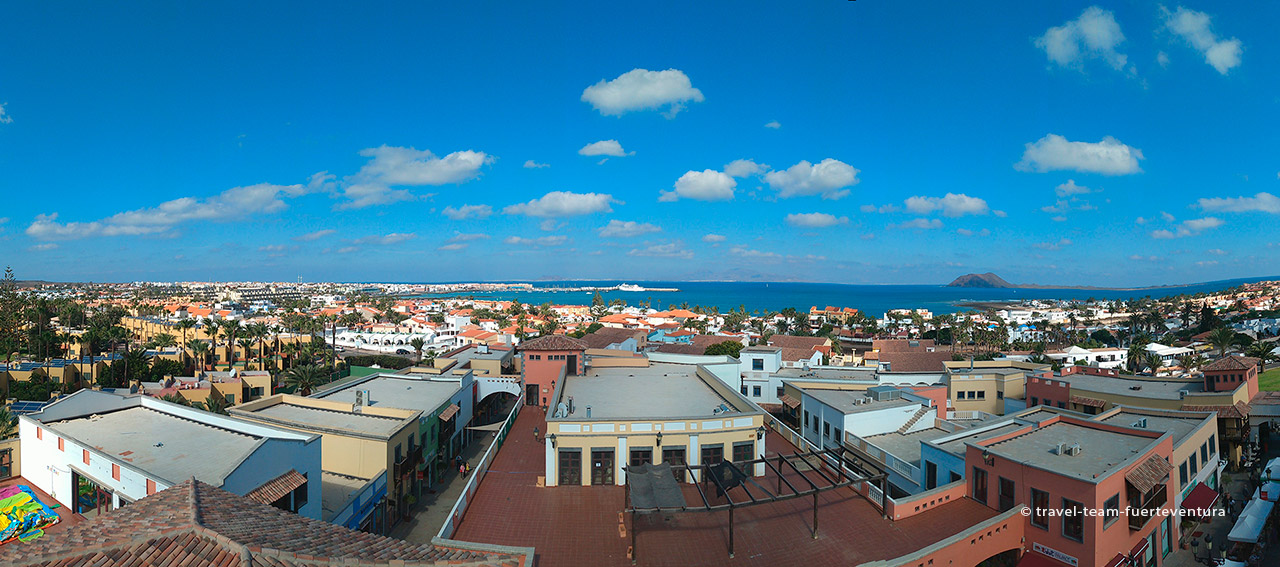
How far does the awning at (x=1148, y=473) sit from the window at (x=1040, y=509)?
214cm

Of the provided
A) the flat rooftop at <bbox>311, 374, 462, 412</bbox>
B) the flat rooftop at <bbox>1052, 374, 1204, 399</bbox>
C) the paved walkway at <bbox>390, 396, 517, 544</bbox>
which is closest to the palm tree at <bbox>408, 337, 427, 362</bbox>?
the flat rooftop at <bbox>311, 374, 462, 412</bbox>

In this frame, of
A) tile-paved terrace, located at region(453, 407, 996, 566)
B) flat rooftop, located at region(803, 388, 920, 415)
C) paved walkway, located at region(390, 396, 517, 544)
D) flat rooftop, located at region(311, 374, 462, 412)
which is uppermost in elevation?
flat rooftop, located at region(803, 388, 920, 415)

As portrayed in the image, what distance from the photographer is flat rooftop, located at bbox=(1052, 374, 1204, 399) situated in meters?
31.0

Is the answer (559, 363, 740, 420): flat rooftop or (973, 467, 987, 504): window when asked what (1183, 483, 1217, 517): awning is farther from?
(559, 363, 740, 420): flat rooftop

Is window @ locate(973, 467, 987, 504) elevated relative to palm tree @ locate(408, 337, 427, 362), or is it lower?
elevated

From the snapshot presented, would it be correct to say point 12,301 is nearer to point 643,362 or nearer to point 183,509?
point 643,362

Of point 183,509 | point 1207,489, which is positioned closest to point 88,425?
point 183,509

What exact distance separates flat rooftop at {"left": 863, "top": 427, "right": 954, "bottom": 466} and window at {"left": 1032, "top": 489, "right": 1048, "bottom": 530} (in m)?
4.55

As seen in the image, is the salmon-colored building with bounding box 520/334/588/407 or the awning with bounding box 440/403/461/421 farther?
the salmon-colored building with bounding box 520/334/588/407

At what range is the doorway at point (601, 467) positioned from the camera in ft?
58.9

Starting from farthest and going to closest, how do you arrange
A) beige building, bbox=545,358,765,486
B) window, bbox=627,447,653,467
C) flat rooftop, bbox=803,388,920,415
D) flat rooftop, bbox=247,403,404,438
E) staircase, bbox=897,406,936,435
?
1. flat rooftop, bbox=803,388,920,415
2. staircase, bbox=897,406,936,435
3. flat rooftop, bbox=247,403,404,438
4. window, bbox=627,447,653,467
5. beige building, bbox=545,358,765,486

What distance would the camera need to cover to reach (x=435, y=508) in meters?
24.0

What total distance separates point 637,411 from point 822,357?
35.7 meters

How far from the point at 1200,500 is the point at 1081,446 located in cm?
697
